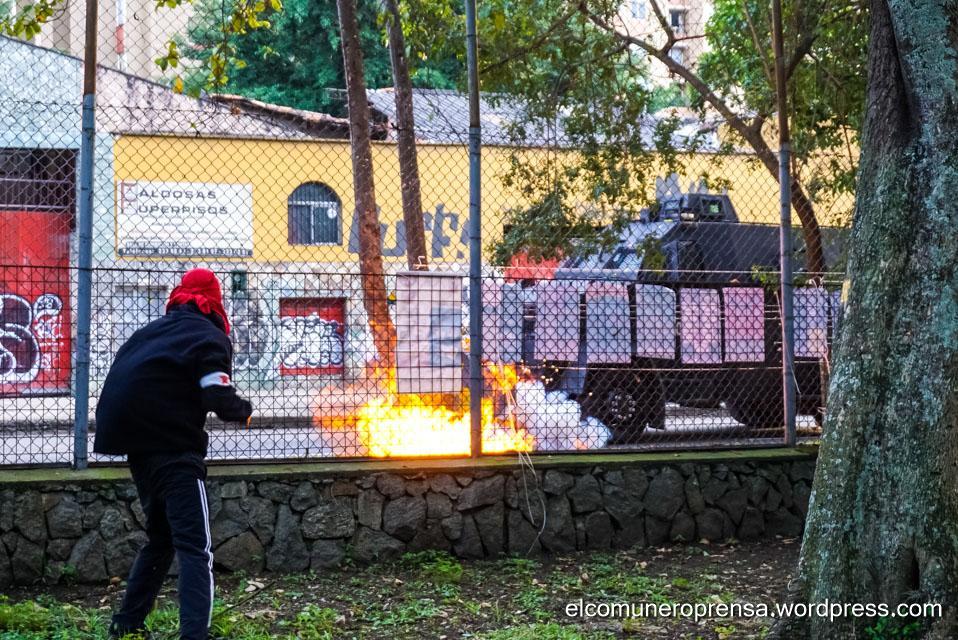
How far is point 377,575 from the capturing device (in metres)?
6.38

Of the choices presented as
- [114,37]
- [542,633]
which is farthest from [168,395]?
[114,37]

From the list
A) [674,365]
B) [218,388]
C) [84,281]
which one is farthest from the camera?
[674,365]

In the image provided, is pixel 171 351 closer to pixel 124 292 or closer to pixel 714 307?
pixel 124 292

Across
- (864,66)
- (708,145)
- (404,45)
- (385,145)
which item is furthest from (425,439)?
(385,145)

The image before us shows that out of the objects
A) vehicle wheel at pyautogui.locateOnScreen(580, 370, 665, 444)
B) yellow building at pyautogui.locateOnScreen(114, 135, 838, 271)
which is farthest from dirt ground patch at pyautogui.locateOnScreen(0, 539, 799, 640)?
yellow building at pyautogui.locateOnScreen(114, 135, 838, 271)

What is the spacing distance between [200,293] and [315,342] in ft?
7.38

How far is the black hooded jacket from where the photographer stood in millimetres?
4688

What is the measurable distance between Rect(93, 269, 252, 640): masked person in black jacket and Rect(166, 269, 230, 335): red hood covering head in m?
0.12

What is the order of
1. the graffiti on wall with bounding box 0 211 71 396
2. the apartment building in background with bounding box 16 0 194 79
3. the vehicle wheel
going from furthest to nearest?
the apartment building in background with bounding box 16 0 194 79 < the vehicle wheel < the graffiti on wall with bounding box 0 211 71 396

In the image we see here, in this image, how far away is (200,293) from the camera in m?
4.97

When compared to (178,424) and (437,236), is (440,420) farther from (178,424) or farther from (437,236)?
(437,236)

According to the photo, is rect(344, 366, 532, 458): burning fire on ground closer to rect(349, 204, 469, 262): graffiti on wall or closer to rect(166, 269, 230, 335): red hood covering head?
rect(166, 269, 230, 335): red hood covering head

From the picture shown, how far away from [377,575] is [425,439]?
43.0 inches

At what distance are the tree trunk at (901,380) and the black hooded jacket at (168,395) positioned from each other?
2.67m
